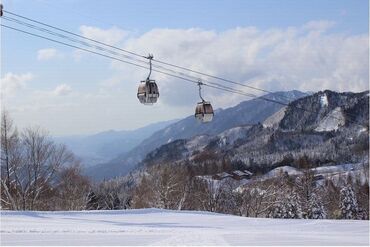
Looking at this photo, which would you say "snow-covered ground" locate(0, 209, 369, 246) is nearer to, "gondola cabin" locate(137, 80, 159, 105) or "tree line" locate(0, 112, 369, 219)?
"gondola cabin" locate(137, 80, 159, 105)

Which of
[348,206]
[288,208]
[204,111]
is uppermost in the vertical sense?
[204,111]

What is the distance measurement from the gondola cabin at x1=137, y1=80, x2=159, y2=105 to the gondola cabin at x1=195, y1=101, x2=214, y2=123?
1868 millimetres

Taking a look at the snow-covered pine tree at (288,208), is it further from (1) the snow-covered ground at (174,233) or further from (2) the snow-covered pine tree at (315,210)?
(1) the snow-covered ground at (174,233)

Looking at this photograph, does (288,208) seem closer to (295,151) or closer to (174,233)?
(174,233)

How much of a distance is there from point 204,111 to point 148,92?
86.3 inches

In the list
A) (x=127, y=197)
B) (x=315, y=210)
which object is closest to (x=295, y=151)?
(x=127, y=197)

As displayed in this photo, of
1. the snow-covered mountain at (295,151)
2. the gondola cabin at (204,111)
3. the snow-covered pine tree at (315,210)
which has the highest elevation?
the snow-covered mountain at (295,151)

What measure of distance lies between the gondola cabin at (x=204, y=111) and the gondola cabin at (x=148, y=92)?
187cm

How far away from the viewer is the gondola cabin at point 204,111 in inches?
580

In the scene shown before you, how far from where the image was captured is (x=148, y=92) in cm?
1320

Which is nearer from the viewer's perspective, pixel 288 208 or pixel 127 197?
pixel 288 208

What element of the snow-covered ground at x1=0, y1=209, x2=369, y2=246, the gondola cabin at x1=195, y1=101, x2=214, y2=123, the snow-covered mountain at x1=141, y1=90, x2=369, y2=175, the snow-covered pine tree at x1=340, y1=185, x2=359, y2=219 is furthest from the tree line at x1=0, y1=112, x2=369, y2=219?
the snow-covered mountain at x1=141, y1=90, x2=369, y2=175

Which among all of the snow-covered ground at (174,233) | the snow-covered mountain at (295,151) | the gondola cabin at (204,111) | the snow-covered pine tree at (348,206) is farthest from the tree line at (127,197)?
the snow-covered mountain at (295,151)

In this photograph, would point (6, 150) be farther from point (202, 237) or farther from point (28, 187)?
point (202, 237)
